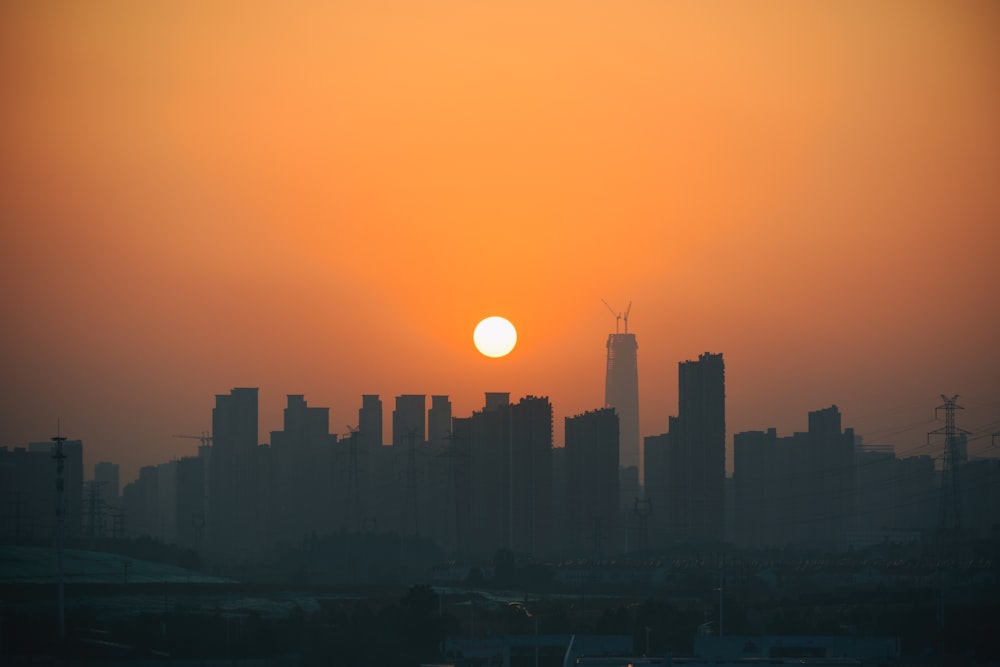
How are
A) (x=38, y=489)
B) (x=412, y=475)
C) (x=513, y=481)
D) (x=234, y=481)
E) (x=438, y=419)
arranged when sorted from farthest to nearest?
(x=438, y=419) → (x=234, y=481) → (x=38, y=489) → (x=513, y=481) → (x=412, y=475)

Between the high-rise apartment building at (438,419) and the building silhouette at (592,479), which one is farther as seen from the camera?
the high-rise apartment building at (438,419)

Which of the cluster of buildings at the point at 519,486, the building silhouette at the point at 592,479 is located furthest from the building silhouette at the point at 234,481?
the building silhouette at the point at 592,479

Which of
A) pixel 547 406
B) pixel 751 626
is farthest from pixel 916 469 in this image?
pixel 751 626

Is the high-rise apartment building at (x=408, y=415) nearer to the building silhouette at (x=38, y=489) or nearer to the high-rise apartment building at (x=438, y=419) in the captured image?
the high-rise apartment building at (x=438, y=419)

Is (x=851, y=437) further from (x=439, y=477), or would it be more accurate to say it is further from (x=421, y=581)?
(x=421, y=581)

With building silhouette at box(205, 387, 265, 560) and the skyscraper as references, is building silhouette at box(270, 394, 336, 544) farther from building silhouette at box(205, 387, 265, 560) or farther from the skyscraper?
the skyscraper

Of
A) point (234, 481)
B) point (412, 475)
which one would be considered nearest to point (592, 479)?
point (412, 475)

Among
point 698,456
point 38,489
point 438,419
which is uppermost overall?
point 438,419

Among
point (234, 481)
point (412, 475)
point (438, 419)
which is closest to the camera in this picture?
point (412, 475)

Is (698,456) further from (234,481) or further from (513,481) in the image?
(234,481)
